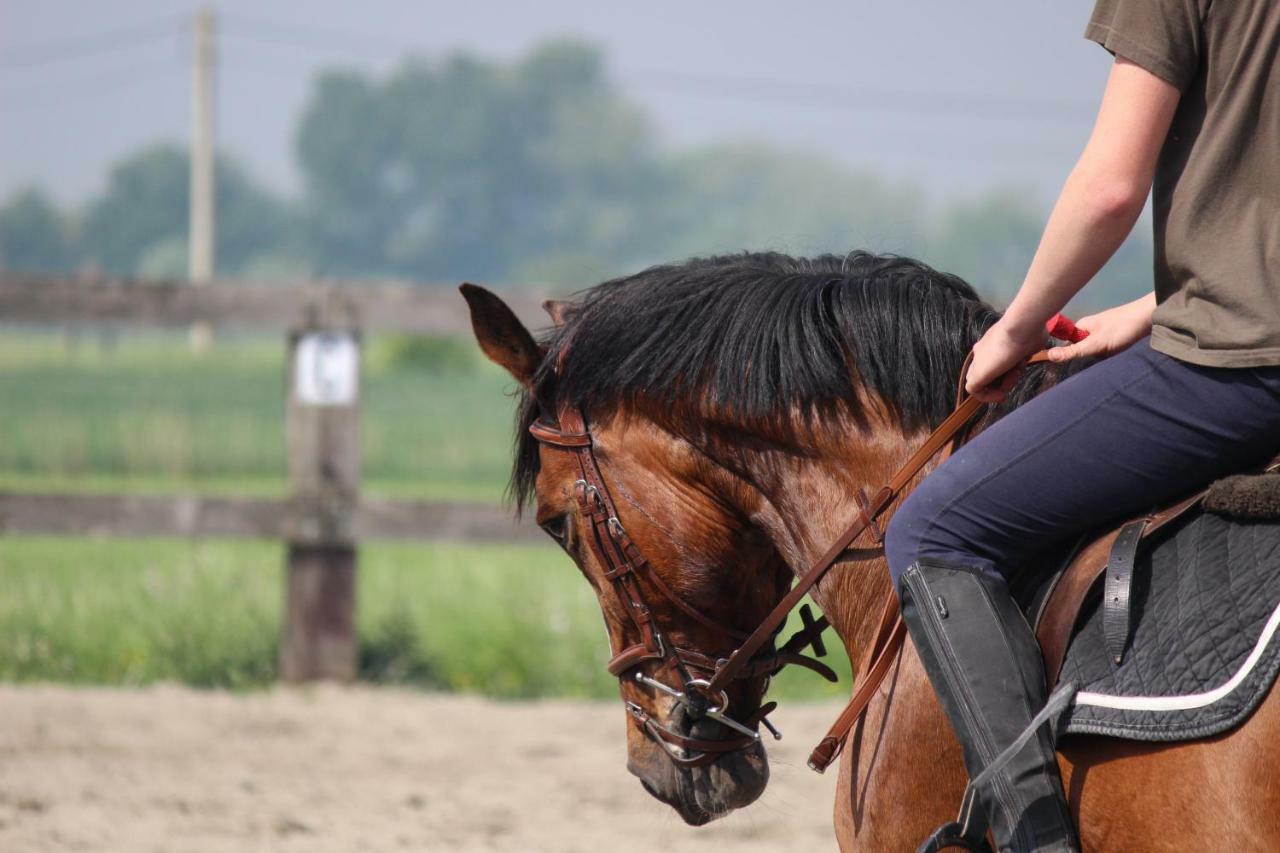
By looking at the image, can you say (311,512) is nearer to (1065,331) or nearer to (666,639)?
(666,639)

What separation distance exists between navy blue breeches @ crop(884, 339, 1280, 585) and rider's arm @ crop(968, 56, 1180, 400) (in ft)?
0.53

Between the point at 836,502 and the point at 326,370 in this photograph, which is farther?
the point at 326,370

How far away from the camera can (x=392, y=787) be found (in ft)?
16.6

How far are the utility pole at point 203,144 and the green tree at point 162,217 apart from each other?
56278 mm

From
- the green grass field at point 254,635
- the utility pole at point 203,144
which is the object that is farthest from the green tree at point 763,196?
the green grass field at point 254,635

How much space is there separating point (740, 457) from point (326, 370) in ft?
14.7

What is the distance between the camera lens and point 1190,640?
175 centimetres

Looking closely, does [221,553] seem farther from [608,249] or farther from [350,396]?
[608,249]

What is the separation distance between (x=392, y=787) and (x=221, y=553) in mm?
3672

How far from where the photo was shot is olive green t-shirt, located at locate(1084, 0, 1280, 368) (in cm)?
169

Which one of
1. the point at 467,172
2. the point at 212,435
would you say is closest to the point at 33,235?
the point at 467,172

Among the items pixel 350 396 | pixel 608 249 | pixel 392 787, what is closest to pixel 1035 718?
pixel 392 787

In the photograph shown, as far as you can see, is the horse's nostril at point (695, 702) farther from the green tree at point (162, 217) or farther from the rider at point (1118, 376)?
the green tree at point (162, 217)

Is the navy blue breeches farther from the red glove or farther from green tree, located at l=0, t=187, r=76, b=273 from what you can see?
green tree, located at l=0, t=187, r=76, b=273
